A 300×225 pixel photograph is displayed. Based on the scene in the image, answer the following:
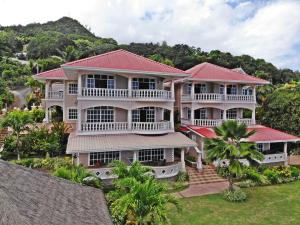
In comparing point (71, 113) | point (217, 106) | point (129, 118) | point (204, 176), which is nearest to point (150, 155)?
point (129, 118)

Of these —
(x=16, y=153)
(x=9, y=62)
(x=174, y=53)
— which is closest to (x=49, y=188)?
(x=16, y=153)

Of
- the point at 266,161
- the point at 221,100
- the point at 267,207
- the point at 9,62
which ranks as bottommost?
the point at 267,207

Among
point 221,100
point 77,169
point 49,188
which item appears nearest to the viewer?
point 49,188

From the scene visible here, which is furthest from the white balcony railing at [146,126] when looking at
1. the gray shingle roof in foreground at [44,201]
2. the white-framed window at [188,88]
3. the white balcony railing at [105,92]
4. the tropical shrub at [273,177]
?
the gray shingle roof in foreground at [44,201]

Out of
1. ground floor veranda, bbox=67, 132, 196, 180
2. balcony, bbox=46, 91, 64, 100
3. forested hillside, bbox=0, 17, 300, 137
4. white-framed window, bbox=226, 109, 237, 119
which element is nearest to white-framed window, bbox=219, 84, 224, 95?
white-framed window, bbox=226, 109, 237, 119

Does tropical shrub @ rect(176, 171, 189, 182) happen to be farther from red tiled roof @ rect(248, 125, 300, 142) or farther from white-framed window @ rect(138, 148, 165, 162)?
red tiled roof @ rect(248, 125, 300, 142)

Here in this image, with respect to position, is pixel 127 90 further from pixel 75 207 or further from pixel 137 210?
pixel 75 207

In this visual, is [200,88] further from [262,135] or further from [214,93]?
[262,135]

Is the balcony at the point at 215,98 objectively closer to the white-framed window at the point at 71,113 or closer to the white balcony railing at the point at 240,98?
the white balcony railing at the point at 240,98
